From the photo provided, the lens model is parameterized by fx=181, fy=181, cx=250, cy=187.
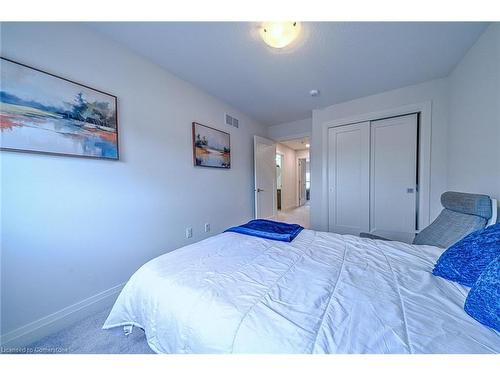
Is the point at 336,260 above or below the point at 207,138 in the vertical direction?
below

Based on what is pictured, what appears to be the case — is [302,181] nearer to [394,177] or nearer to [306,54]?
[394,177]

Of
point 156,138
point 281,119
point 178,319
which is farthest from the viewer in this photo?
point 281,119

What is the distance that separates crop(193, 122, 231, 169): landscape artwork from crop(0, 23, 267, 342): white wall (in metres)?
0.12

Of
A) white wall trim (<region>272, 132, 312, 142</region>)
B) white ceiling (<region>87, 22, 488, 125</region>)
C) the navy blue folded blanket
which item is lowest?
the navy blue folded blanket

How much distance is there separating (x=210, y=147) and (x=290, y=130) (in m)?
2.07

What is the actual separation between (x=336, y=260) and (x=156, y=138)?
2.05 m

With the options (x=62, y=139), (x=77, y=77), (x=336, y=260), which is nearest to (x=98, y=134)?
(x=62, y=139)

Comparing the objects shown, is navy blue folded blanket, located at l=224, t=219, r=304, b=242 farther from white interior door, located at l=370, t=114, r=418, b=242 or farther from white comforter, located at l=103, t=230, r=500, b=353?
white interior door, located at l=370, t=114, r=418, b=242

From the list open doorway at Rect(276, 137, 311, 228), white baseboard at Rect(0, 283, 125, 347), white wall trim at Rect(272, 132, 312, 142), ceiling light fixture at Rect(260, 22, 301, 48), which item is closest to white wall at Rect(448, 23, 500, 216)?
ceiling light fixture at Rect(260, 22, 301, 48)

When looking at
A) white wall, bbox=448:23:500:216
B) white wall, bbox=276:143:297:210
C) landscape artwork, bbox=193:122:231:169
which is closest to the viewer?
white wall, bbox=448:23:500:216

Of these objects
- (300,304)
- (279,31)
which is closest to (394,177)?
(279,31)

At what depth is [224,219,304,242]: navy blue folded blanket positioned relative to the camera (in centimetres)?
146

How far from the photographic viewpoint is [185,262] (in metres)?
1.04
